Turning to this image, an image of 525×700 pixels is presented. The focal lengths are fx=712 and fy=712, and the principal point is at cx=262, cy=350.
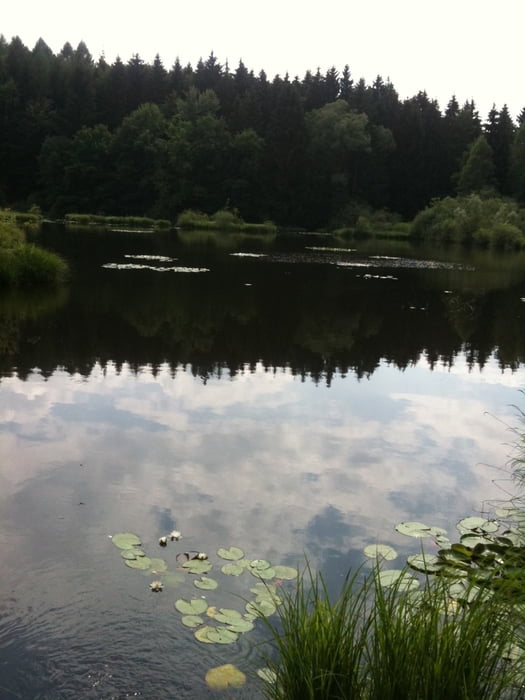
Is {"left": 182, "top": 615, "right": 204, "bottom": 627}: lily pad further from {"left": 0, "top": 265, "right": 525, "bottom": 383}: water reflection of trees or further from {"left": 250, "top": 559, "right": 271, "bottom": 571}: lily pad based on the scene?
{"left": 0, "top": 265, "right": 525, "bottom": 383}: water reflection of trees

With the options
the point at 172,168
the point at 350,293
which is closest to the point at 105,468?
the point at 350,293

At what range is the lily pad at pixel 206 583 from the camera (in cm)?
495

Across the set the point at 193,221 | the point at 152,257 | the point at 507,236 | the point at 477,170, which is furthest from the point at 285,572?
the point at 477,170

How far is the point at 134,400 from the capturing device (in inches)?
376

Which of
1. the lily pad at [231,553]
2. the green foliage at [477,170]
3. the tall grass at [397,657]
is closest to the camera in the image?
the tall grass at [397,657]

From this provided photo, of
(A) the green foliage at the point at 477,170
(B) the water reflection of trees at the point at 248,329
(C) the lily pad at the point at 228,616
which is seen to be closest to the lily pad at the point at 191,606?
(C) the lily pad at the point at 228,616

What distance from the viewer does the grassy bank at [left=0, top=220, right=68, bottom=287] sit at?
18.6 meters

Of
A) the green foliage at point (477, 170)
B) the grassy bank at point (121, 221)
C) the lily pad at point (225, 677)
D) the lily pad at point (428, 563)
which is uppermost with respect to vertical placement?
the green foliage at point (477, 170)

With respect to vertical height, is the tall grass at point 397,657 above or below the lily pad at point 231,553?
above

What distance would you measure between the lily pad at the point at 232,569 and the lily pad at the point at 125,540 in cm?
76

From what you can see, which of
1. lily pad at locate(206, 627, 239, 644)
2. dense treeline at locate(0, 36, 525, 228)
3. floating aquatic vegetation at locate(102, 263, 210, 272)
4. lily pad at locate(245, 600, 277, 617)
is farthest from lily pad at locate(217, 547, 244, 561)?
dense treeline at locate(0, 36, 525, 228)

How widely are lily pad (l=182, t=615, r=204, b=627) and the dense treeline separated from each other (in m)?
79.0

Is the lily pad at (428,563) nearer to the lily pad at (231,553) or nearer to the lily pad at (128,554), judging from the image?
the lily pad at (231,553)

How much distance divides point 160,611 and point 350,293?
19467 mm
